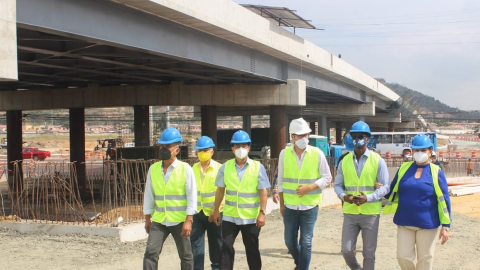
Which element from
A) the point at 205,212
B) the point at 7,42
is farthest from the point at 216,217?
the point at 7,42

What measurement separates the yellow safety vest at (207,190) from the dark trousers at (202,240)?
10 centimetres

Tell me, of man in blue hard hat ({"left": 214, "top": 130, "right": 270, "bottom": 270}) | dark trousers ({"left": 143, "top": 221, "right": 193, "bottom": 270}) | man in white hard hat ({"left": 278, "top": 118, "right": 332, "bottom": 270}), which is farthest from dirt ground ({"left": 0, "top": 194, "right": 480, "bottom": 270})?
dark trousers ({"left": 143, "top": 221, "right": 193, "bottom": 270})

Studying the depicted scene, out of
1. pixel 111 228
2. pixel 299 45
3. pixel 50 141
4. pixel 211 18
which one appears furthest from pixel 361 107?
pixel 50 141

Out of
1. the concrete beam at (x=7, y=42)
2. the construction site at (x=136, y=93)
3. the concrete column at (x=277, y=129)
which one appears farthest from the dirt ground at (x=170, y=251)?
the concrete column at (x=277, y=129)

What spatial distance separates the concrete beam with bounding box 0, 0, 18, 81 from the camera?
885 centimetres

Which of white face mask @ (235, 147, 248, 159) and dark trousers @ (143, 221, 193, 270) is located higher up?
white face mask @ (235, 147, 248, 159)

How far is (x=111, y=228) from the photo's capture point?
11102mm

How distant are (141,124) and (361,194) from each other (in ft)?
77.7

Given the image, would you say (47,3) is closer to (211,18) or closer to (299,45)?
(211,18)

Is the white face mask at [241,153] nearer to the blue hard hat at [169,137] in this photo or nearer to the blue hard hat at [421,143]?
the blue hard hat at [169,137]

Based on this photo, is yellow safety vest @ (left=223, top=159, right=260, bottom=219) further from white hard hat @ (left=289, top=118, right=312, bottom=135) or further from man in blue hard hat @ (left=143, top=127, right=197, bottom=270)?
white hard hat @ (left=289, top=118, right=312, bottom=135)

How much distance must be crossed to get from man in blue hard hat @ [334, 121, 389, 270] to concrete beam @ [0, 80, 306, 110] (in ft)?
57.0

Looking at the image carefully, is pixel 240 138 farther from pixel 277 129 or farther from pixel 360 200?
pixel 277 129

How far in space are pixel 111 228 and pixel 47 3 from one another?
4523mm
